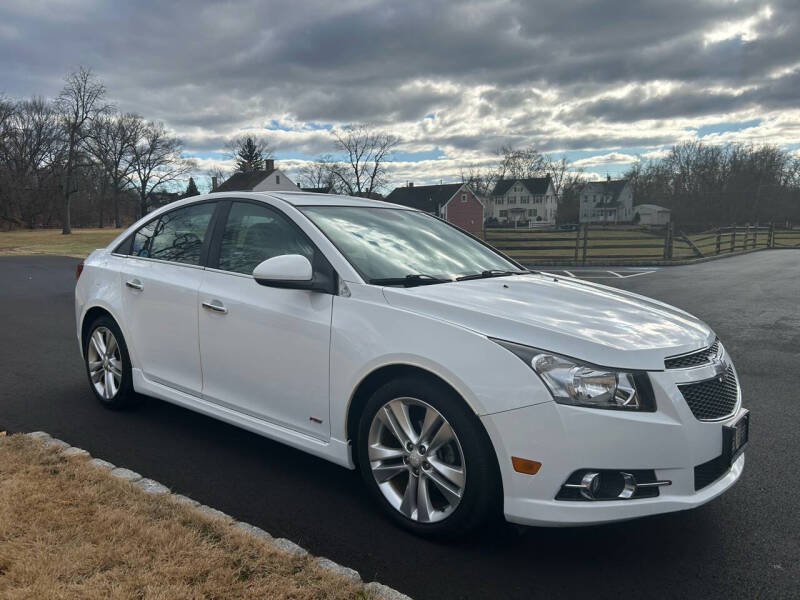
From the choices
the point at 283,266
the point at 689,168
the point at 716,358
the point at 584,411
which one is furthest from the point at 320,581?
the point at 689,168

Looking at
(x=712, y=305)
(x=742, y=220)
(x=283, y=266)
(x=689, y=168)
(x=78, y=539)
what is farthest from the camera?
(x=689, y=168)

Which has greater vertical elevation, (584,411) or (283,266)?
(283,266)

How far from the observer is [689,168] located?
3051 inches

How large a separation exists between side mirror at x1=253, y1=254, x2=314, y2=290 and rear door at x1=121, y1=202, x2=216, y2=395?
34.8 inches

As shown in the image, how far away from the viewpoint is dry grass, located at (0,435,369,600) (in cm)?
240

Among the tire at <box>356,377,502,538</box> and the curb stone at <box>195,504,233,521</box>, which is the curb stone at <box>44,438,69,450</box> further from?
the tire at <box>356,377,502,538</box>

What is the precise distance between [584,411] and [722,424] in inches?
29.5

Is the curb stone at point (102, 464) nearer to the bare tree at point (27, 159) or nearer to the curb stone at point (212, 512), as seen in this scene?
the curb stone at point (212, 512)

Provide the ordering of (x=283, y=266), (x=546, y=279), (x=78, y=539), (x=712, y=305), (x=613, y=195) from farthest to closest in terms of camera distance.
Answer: (x=613, y=195), (x=712, y=305), (x=546, y=279), (x=283, y=266), (x=78, y=539)

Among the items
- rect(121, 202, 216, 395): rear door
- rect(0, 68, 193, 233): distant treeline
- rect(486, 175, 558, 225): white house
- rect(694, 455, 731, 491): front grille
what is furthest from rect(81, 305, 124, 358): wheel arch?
rect(486, 175, 558, 225): white house

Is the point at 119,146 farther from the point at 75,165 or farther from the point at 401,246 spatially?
the point at 401,246

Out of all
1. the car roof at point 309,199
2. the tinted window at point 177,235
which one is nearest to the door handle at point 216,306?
the tinted window at point 177,235

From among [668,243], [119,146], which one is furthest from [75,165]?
[668,243]

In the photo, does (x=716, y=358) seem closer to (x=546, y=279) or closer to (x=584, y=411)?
(x=584, y=411)
